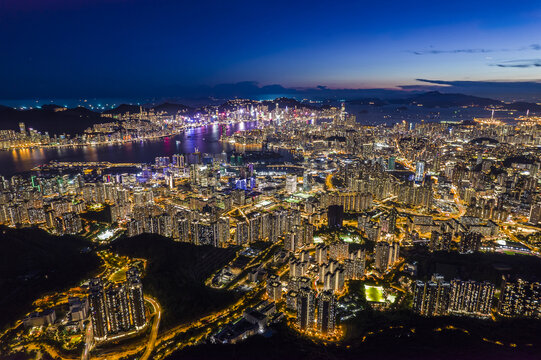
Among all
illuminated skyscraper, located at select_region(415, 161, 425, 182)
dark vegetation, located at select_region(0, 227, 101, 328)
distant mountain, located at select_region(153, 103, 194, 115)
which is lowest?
dark vegetation, located at select_region(0, 227, 101, 328)

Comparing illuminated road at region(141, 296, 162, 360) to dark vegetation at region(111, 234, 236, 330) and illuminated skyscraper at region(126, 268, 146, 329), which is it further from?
illuminated skyscraper at region(126, 268, 146, 329)

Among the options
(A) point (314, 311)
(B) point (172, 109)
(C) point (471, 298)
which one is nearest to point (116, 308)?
(A) point (314, 311)

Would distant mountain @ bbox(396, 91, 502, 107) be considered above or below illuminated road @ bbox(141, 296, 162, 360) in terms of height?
above

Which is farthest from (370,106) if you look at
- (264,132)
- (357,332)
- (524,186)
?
(357,332)

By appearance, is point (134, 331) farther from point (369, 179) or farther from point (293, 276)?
point (369, 179)

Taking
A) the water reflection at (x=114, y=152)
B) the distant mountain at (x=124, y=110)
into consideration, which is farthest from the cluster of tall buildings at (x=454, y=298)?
the distant mountain at (x=124, y=110)

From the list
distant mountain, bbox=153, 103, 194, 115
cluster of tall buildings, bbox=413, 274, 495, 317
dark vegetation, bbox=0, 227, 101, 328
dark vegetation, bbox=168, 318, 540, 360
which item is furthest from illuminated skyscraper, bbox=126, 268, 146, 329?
distant mountain, bbox=153, 103, 194, 115

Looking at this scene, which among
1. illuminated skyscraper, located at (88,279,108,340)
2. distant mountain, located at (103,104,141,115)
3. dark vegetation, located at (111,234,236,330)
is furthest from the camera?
distant mountain, located at (103,104,141,115)
